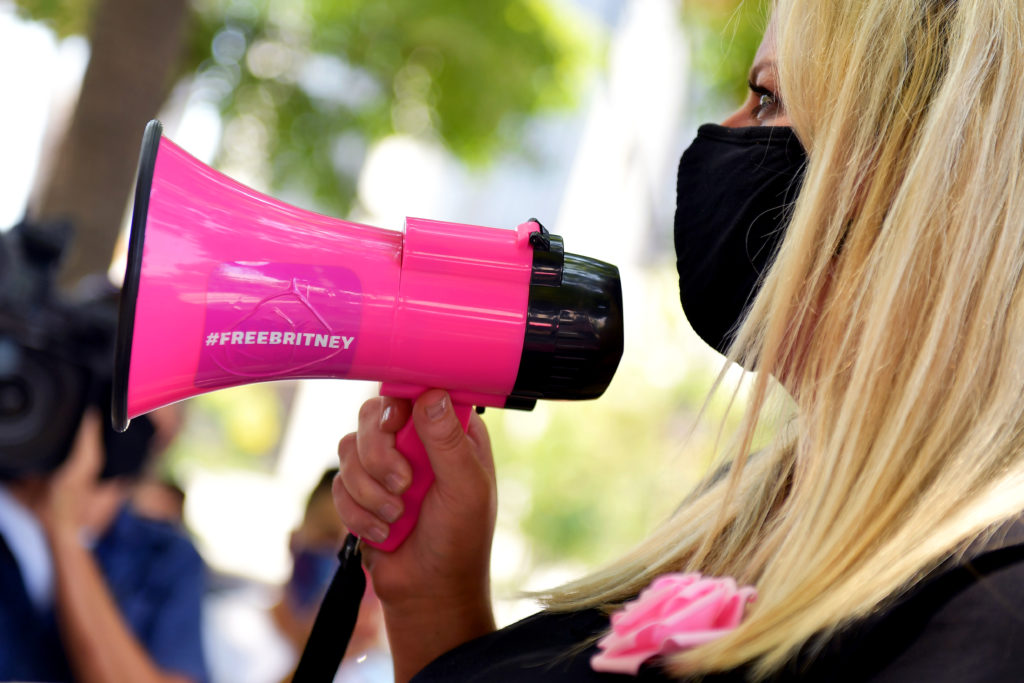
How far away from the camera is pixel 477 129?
16.9ft

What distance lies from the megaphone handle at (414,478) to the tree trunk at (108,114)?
8.52 ft

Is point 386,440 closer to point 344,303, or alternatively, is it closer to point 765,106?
point 344,303

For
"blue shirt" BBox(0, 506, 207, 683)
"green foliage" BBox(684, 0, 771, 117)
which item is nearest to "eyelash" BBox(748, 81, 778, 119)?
"blue shirt" BBox(0, 506, 207, 683)

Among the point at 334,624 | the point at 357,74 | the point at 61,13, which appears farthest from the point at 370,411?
the point at 357,74

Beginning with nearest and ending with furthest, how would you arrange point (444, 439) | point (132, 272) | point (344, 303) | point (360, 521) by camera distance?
point (132, 272), point (344, 303), point (444, 439), point (360, 521)

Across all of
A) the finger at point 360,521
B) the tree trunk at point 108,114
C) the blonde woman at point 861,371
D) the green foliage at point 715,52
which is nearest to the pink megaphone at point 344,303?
the blonde woman at point 861,371

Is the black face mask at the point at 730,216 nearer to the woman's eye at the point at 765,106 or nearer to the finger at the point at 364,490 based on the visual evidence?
the woman's eye at the point at 765,106

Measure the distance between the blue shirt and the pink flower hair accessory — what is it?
2.09 metres

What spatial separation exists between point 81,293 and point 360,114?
2.34 metres

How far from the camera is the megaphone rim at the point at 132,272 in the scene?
1041 millimetres

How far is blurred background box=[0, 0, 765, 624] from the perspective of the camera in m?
3.60

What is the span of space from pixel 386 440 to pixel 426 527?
0.46 feet

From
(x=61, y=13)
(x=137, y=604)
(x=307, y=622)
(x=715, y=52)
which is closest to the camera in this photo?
(x=137, y=604)

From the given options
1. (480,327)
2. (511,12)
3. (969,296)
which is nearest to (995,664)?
(969,296)
